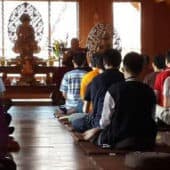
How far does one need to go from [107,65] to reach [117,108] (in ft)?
2.28

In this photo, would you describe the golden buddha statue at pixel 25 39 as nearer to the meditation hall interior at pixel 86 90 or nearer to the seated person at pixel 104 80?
the meditation hall interior at pixel 86 90

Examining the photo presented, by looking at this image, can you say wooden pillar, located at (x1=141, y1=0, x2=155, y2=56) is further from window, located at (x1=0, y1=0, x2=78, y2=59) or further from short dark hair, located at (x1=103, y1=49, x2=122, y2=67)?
short dark hair, located at (x1=103, y1=49, x2=122, y2=67)

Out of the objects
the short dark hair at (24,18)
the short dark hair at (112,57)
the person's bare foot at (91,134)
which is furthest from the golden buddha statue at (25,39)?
the short dark hair at (112,57)

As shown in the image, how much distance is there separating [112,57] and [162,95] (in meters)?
1.16

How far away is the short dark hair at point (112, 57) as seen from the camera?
17.7 ft

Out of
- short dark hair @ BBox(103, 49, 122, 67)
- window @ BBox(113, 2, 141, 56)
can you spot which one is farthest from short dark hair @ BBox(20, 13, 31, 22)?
short dark hair @ BBox(103, 49, 122, 67)

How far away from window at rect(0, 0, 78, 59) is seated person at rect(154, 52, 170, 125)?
7985 mm

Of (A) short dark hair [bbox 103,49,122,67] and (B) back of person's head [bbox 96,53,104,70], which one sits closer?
(A) short dark hair [bbox 103,49,122,67]

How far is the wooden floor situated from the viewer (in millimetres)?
4735

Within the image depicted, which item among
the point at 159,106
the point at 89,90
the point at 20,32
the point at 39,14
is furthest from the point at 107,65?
the point at 39,14

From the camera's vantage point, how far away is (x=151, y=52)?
47.4 ft

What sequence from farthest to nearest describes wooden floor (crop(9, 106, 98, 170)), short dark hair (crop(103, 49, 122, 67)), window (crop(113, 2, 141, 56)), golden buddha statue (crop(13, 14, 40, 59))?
window (crop(113, 2, 141, 56)) → golden buddha statue (crop(13, 14, 40, 59)) → short dark hair (crop(103, 49, 122, 67)) → wooden floor (crop(9, 106, 98, 170))

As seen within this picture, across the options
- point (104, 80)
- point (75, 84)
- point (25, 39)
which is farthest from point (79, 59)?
point (25, 39)

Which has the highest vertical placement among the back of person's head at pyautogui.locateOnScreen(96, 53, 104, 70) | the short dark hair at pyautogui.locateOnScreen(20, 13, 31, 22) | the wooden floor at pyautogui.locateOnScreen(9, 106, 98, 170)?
the short dark hair at pyautogui.locateOnScreen(20, 13, 31, 22)
